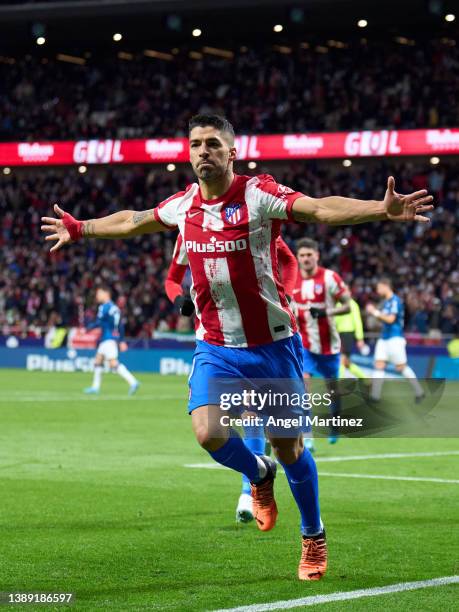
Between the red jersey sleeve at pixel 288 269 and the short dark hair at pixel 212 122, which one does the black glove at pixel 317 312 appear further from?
the short dark hair at pixel 212 122

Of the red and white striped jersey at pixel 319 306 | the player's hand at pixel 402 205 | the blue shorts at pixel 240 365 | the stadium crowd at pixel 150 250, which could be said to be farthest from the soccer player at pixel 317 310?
the stadium crowd at pixel 150 250

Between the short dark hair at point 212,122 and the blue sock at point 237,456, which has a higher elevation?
the short dark hair at point 212,122

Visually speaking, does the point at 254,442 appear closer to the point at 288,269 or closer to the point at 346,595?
the point at 288,269

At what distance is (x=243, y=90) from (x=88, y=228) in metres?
36.8

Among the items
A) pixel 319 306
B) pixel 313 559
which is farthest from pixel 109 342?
pixel 313 559

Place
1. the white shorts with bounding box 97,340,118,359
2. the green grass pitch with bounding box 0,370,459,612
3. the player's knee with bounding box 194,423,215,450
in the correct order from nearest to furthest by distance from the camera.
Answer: the green grass pitch with bounding box 0,370,459,612
the player's knee with bounding box 194,423,215,450
the white shorts with bounding box 97,340,118,359

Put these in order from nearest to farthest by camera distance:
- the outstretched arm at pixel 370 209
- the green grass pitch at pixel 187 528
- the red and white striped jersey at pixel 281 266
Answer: the outstretched arm at pixel 370 209 → the green grass pitch at pixel 187 528 → the red and white striped jersey at pixel 281 266

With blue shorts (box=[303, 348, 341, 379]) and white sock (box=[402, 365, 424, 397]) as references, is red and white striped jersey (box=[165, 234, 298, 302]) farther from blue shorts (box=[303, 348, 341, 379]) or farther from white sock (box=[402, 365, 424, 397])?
white sock (box=[402, 365, 424, 397])

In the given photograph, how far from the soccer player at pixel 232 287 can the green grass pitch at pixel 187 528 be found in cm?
61

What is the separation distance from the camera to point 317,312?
14.1 metres

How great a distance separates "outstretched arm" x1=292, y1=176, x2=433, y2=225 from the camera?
5.66 meters

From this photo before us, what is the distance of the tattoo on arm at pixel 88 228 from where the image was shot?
→ 688cm

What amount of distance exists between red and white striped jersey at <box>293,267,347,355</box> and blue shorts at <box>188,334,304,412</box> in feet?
24.2

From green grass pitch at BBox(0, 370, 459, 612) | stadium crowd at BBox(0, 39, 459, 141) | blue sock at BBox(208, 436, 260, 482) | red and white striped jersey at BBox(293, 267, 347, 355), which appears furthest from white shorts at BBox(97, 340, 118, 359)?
stadium crowd at BBox(0, 39, 459, 141)
